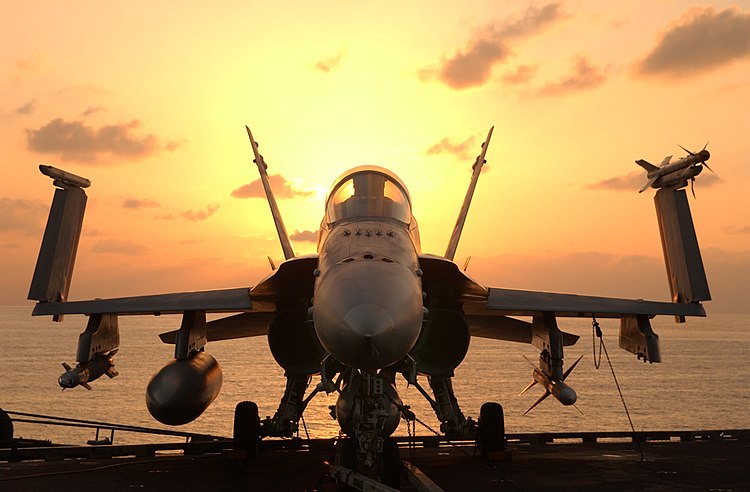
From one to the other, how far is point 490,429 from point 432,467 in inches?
58.0

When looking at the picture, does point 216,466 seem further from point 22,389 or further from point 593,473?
point 22,389

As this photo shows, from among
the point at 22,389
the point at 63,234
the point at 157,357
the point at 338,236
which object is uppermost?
the point at 157,357

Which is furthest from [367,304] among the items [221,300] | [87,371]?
[87,371]

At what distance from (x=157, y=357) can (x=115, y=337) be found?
108570mm

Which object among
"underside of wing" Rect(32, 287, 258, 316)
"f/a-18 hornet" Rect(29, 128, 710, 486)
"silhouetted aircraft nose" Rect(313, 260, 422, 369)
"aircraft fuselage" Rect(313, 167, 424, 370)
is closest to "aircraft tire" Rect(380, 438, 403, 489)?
"f/a-18 hornet" Rect(29, 128, 710, 486)

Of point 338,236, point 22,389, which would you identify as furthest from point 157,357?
point 338,236

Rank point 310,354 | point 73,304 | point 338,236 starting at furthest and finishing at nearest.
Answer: point 73,304, point 310,354, point 338,236

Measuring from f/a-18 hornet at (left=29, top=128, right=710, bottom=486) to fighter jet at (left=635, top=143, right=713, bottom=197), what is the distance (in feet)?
1.15

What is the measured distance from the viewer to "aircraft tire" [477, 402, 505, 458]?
14109 mm

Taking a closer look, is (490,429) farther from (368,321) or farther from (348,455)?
(368,321)

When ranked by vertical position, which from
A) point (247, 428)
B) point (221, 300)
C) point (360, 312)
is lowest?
point (360, 312)

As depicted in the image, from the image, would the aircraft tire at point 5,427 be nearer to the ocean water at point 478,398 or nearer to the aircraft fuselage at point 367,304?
the aircraft fuselage at point 367,304

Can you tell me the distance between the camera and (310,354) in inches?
468

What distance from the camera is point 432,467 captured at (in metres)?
13.8
